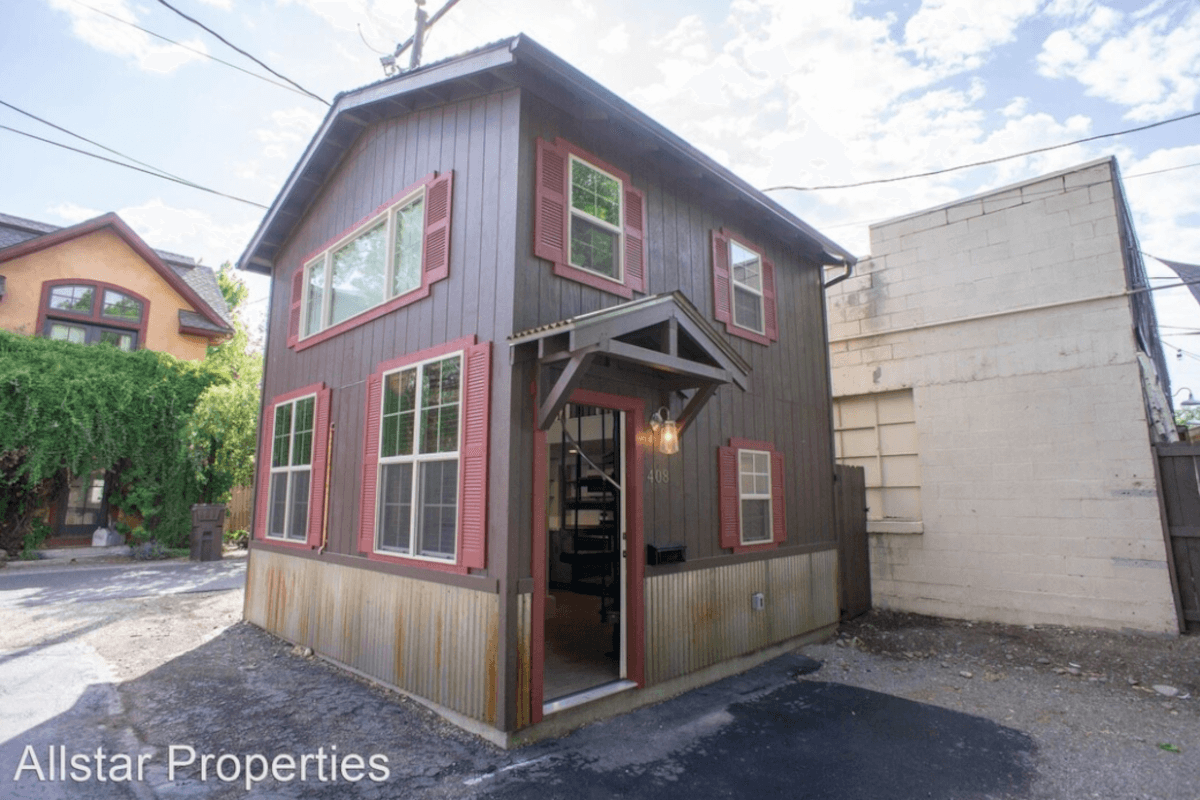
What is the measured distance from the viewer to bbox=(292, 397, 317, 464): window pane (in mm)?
6836

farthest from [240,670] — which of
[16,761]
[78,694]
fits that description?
[16,761]

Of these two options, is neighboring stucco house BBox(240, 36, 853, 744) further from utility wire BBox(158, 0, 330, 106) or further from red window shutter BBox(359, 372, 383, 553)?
utility wire BBox(158, 0, 330, 106)

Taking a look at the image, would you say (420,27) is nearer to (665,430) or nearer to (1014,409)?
(665,430)

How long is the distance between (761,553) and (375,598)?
3852 mm

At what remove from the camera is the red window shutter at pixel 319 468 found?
630cm

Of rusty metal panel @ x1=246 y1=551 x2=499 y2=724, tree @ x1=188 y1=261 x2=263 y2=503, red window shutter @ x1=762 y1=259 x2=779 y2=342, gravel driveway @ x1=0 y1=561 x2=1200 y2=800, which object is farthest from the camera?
tree @ x1=188 y1=261 x2=263 y2=503

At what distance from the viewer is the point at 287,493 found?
7.09 meters

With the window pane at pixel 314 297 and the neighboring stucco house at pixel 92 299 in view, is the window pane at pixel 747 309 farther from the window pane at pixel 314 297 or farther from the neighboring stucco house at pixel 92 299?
the neighboring stucco house at pixel 92 299

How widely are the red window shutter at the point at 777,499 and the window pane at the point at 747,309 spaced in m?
1.51

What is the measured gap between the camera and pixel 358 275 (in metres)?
6.57

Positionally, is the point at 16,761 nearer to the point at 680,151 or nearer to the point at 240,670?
the point at 240,670

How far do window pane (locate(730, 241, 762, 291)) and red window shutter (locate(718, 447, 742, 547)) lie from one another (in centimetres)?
209

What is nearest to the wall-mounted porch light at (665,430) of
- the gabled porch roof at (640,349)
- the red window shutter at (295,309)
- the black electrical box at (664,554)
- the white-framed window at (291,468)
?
the gabled porch roof at (640,349)

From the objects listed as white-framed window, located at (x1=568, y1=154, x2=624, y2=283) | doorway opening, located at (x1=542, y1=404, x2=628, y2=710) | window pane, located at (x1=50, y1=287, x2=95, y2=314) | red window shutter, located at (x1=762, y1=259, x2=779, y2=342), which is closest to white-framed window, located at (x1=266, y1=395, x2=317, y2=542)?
doorway opening, located at (x1=542, y1=404, x2=628, y2=710)
